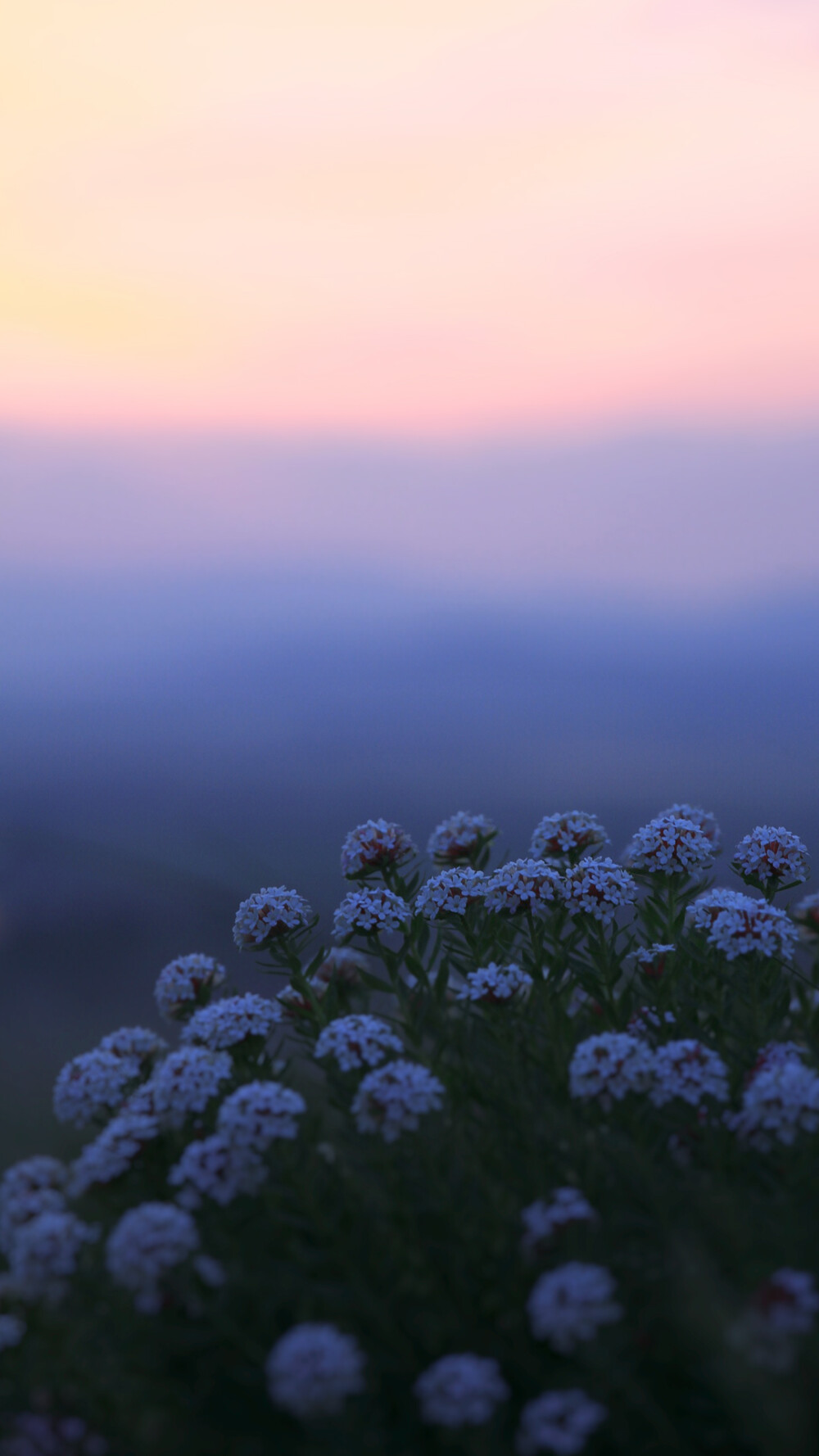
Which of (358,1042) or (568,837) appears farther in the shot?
(568,837)

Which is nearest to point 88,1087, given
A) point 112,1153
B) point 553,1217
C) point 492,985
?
point 112,1153

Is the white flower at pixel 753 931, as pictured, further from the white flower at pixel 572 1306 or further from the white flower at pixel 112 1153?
the white flower at pixel 112 1153

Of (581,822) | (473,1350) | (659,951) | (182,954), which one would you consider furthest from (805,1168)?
(182,954)

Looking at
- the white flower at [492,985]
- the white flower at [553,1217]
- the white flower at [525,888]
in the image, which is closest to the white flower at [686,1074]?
the white flower at [553,1217]

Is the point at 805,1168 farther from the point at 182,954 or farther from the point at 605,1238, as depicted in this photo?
the point at 182,954

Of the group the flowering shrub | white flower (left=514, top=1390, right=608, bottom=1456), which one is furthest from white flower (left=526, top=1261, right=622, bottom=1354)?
white flower (left=514, top=1390, right=608, bottom=1456)

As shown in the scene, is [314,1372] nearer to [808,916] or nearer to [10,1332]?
[10,1332]
